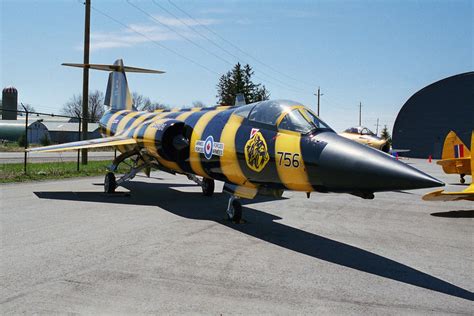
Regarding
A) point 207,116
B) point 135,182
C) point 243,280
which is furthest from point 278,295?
point 135,182

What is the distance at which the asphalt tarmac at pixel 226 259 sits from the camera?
14.3ft

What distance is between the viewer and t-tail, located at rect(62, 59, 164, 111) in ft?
56.5

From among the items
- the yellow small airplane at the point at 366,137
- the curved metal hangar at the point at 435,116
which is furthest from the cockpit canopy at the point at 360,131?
the curved metal hangar at the point at 435,116

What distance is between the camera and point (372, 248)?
6.87m

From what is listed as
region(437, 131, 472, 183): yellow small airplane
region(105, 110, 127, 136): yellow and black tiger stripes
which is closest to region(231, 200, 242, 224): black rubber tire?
region(105, 110, 127, 136): yellow and black tiger stripes

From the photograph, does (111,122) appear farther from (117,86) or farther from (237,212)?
(237,212)

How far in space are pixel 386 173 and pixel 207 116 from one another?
5.04 meters

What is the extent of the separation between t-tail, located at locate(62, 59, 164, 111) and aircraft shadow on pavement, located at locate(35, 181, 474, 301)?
14.6 ft

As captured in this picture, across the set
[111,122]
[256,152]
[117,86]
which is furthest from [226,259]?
[117,86]

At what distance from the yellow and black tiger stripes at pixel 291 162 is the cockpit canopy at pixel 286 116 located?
17 centimetres

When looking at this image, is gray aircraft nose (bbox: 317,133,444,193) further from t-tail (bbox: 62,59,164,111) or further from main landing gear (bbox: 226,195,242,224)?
t-tail (bbox: 62,59,164,111)

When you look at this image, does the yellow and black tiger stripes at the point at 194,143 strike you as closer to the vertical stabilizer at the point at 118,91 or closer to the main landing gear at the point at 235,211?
the main landing gear at the point at 235,211

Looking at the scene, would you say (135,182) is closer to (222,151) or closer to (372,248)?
(222,151)

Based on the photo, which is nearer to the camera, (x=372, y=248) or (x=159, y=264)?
(x=159, y=264)
